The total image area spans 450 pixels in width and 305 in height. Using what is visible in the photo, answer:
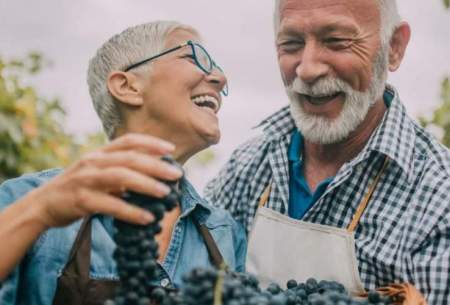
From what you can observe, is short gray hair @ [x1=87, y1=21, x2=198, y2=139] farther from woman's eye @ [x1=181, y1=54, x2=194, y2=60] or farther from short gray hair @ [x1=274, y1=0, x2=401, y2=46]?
short gray hair @ [x1=274, y1=0, x2=401, y2=46]

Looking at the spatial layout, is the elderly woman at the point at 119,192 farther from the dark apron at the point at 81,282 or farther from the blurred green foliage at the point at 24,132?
the blurred green foliage at the point at 24,132

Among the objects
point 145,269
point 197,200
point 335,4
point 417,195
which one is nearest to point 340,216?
point 417,195

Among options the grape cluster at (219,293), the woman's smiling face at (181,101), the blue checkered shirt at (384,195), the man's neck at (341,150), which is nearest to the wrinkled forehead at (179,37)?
the woman's smiling face at (181,101)

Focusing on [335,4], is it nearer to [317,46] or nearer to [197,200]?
[317,46]

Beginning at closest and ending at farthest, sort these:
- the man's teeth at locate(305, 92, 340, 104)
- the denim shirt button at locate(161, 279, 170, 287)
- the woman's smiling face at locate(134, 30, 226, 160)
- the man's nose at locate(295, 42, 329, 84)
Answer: the denim shirt button at locate(161, 279, 170, 287) → the woman's smiling face at locate(134, 30, 226, 160) → the man's nose at locate(295, 42, 329, 84) → the man's teeth at locate(305, 92, 340, 104)

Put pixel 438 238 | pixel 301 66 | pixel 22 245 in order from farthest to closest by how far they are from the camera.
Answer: pixel 301 66 < pixel 438 238 < pixel 22 245

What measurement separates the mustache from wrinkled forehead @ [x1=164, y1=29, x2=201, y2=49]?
0.47 metres

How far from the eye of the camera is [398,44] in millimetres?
3152

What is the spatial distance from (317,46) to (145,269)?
4.92ft

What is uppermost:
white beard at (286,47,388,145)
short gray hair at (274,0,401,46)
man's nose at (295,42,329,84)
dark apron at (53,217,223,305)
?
short gray hair at (274,0,401,46)

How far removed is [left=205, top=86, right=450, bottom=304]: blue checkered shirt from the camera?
244 centimetres

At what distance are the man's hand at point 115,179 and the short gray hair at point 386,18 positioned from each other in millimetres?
1599

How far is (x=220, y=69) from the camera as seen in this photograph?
2.77 m

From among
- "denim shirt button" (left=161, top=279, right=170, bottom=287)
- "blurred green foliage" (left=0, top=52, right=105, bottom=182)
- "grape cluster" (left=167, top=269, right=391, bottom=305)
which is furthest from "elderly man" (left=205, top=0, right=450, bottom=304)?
"blurred green foliage" (left=0, top=52, right=105, bottom=182)
